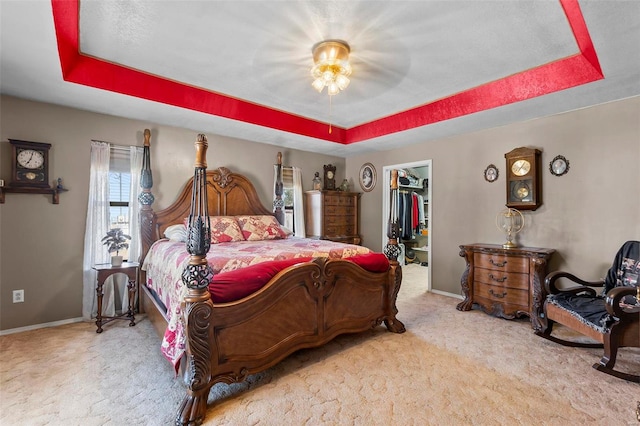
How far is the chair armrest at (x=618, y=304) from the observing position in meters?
2.14

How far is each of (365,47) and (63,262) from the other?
3743 mm

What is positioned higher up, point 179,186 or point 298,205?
point 179,186

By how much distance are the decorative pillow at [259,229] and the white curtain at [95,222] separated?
5.00ft

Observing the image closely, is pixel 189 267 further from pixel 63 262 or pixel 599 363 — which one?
pixel 599 363

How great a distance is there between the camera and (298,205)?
5.10 metres

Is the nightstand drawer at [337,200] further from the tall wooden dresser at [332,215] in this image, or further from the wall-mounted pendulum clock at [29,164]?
the wall-mounted pendulum clock at [29,164]

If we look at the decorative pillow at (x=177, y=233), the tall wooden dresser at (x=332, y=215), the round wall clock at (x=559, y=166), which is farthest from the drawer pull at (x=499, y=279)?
the decorative pillow at (x=177, y=233)

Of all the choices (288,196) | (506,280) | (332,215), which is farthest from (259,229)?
(506,280)

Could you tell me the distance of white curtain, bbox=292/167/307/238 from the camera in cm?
507

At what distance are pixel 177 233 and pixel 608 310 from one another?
400cm

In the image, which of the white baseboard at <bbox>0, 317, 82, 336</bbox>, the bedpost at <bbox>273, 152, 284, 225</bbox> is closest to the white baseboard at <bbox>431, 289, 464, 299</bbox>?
the bedpost at <bbox>273, 152, 284, 225</bbox>

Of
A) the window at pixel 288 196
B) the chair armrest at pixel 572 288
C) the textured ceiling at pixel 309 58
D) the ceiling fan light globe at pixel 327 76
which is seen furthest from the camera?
the window at pixel 288 196

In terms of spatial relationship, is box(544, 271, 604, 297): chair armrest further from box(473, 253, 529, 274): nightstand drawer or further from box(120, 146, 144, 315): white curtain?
box(120, 146, 144, 315): white curtain

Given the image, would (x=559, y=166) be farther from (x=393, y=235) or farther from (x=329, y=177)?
(x=329, y=177)
